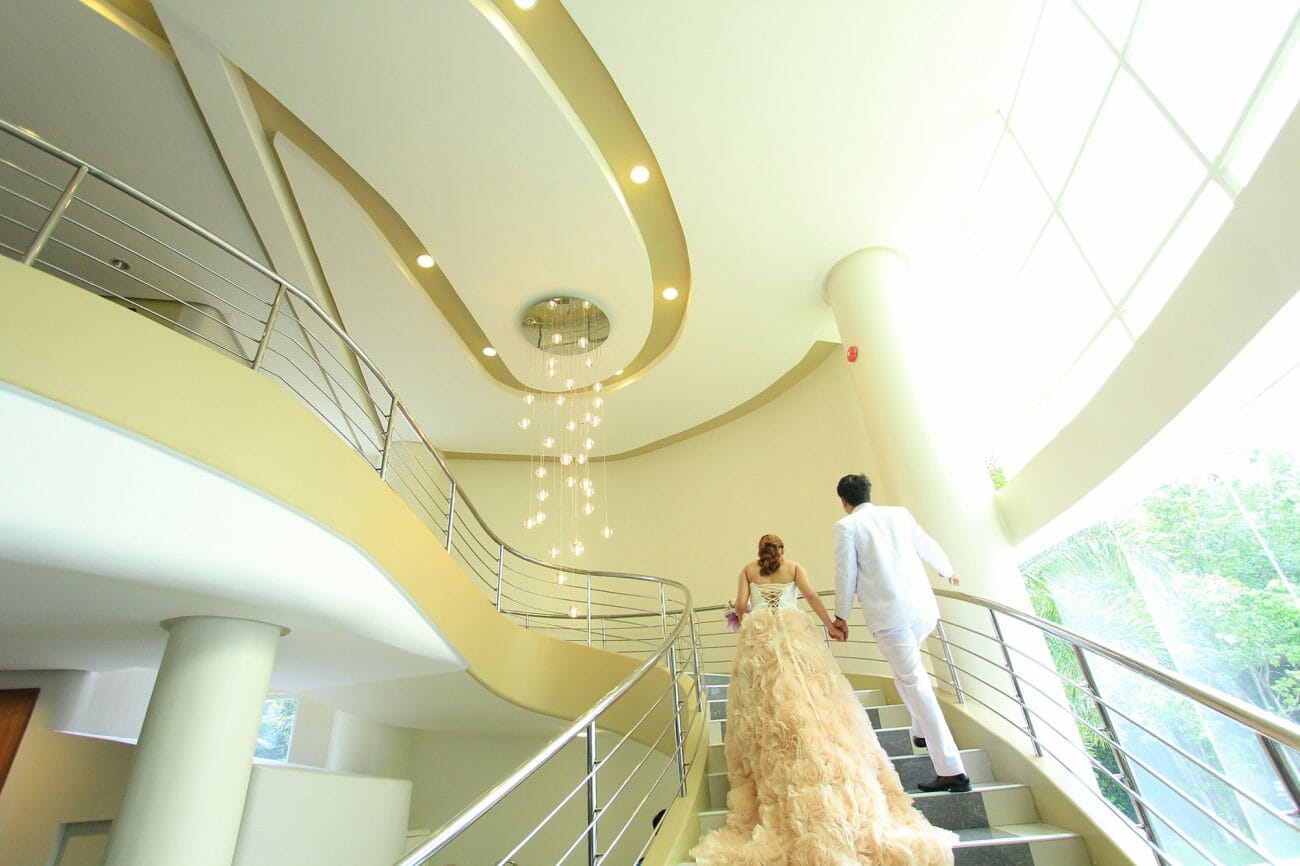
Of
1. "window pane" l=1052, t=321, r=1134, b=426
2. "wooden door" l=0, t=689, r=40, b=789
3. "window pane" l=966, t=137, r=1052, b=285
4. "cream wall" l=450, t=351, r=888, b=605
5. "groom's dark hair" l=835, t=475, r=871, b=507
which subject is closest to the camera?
"groom's dark hair" l=835, t=475, r=871, b=507

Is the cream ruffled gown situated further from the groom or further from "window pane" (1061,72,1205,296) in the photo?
"window pane" (1061,72,1205,296)

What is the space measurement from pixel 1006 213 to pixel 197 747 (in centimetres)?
625

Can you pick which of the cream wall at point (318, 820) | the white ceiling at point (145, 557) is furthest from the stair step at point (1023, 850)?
the cream wall at point (318, 820)

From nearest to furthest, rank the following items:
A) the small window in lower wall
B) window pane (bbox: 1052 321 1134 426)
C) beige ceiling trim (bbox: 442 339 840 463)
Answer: window pane (bbox: 1052 321 1134 426), the small window in lower wall, beige ceiling trim (bbox: 442 339 840 463)

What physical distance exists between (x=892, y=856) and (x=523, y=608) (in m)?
7.23

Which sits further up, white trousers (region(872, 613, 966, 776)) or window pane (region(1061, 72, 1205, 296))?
window pane (region(1061, 72, 1205, 296))

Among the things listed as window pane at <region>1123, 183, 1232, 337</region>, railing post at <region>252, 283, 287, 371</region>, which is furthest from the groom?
railing post at <region>252, 283, 287, 371</region>

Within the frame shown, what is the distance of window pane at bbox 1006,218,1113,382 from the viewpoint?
411 centimetres

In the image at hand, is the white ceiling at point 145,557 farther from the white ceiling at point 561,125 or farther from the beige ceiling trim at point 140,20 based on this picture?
the beige ceiling trim at point 140,20

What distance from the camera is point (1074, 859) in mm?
2396

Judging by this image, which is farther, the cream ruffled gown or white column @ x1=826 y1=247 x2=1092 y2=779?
white column @ x1=826 y1=247 x2=1092 y2=779

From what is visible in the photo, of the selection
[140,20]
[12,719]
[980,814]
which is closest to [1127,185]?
[980,814]

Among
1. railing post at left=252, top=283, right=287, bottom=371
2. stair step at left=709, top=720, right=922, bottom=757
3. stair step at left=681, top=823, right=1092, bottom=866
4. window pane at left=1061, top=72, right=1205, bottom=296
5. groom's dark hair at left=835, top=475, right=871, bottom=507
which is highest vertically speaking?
window pane at left=1061, top=72, right=1205, bottom=296

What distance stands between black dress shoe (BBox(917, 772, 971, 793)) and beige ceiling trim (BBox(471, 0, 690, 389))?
185 inches
